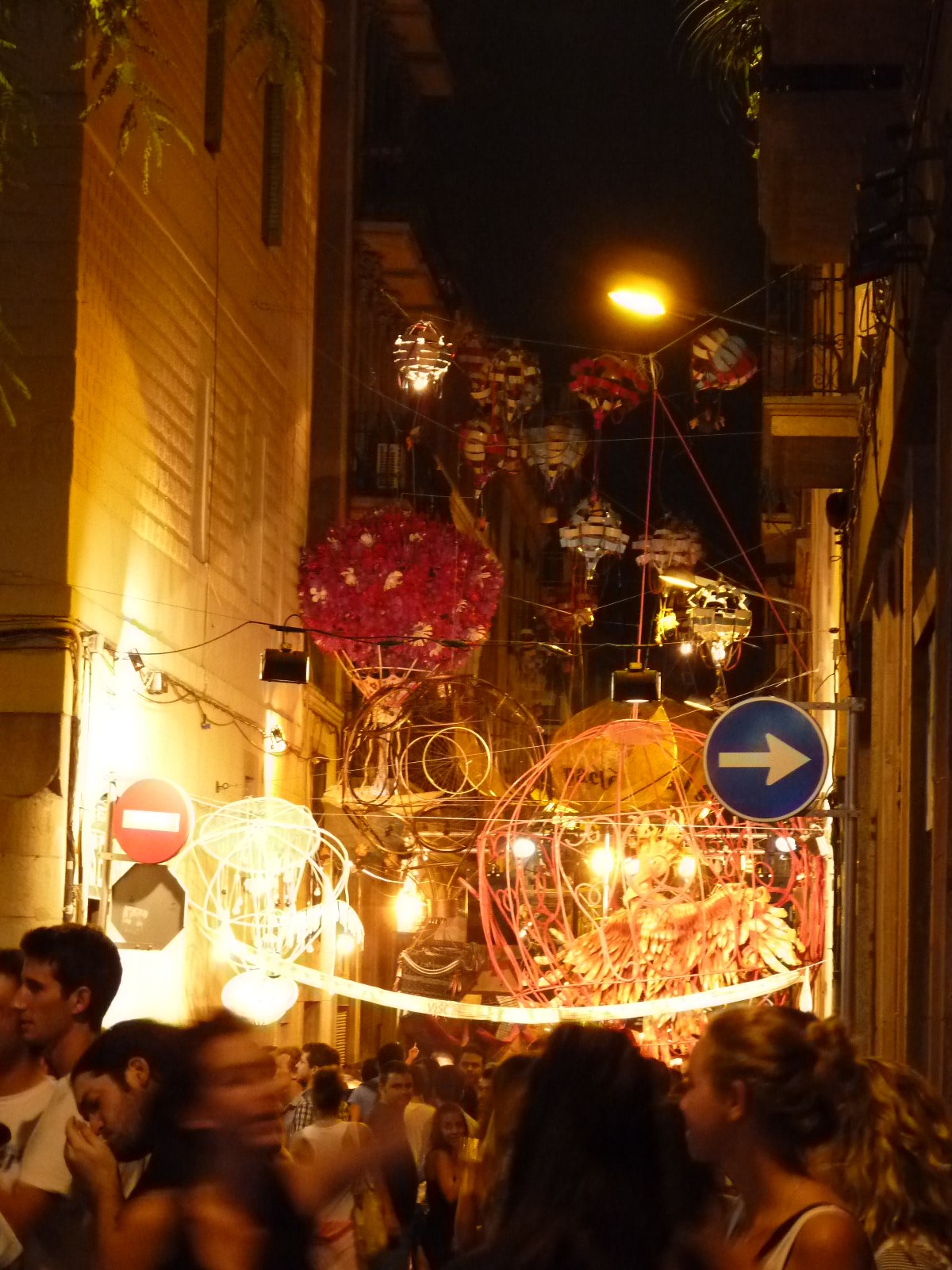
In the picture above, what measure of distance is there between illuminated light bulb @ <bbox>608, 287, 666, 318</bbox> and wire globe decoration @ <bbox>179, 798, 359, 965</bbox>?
15.7 feet

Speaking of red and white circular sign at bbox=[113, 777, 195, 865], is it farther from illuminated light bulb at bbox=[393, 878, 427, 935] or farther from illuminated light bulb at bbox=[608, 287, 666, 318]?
illuminated light bulb at bbox=[393, 878, 427, 935]

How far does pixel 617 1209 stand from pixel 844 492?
15321mm

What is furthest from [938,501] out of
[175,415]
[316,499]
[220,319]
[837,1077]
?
[316,499]

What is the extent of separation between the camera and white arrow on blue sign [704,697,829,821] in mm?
12664

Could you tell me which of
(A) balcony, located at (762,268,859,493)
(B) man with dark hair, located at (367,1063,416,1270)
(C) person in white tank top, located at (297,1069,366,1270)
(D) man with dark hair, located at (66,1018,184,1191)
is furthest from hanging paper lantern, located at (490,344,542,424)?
(D) man with dark hair, located at (66,1018,184,1191)

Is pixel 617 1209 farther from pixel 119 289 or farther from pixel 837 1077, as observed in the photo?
pixel 119 289

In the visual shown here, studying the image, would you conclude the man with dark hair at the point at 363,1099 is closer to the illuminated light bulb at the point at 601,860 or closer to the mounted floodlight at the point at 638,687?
the illuminated light bulb at the point at 601,860

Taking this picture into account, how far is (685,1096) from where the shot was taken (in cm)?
449

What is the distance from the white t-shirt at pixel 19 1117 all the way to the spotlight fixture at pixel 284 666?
15636mm

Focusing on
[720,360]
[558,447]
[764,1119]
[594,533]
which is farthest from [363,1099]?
[594,533]

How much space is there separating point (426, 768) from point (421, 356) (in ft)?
15.0

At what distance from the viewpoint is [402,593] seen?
76.6 feet

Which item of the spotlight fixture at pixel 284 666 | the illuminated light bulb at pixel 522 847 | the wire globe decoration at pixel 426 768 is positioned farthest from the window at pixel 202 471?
the illuminated light bulb at pixel 522 847

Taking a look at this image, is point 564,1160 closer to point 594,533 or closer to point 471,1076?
point 471,1076
